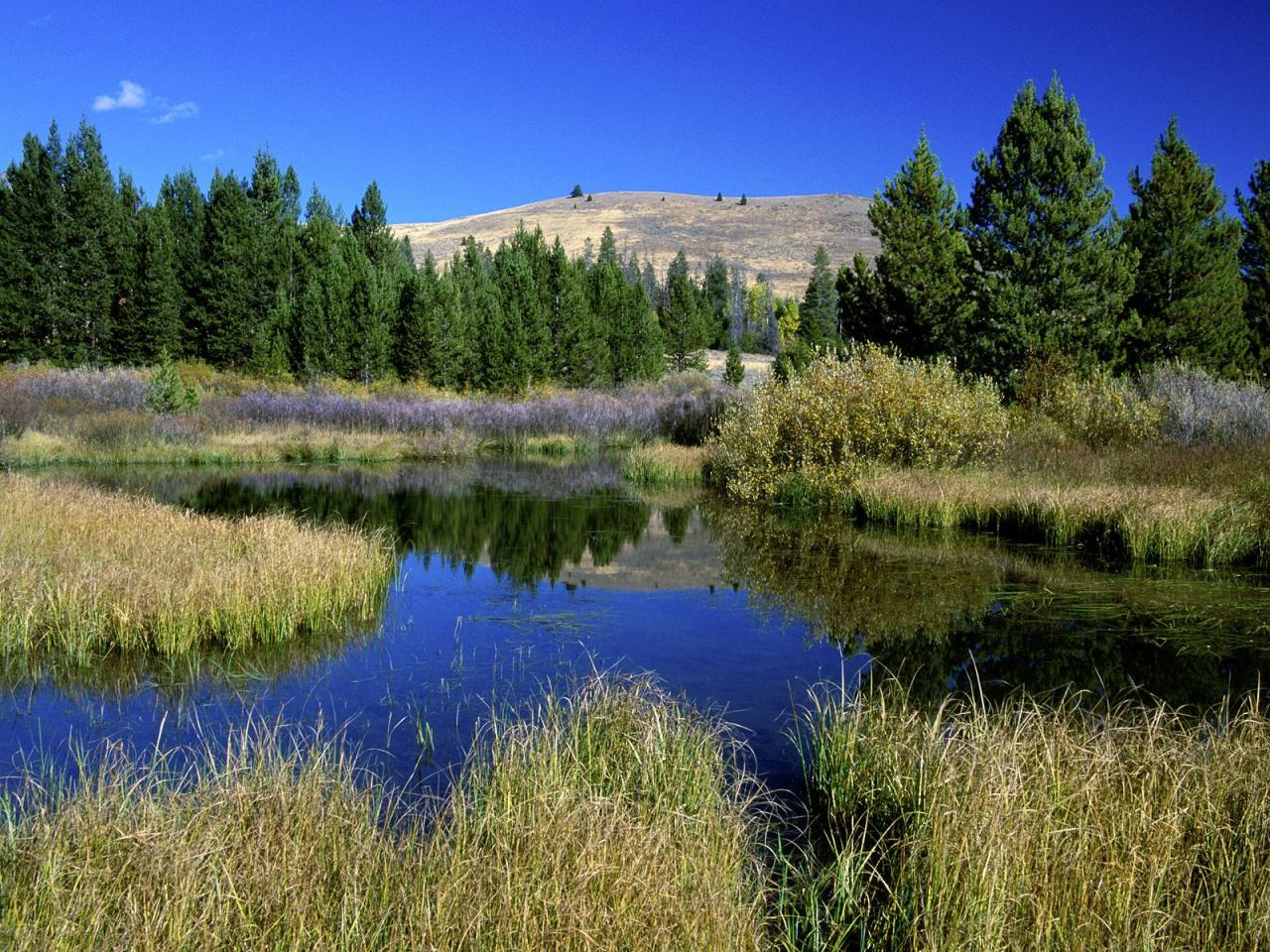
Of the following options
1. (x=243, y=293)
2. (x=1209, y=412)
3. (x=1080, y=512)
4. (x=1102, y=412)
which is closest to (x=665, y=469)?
(x=1102, y=412)

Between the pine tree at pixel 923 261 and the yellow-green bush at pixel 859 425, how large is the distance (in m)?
6.81

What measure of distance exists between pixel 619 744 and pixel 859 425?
1448 centimetres

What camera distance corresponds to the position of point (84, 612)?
8.52 m

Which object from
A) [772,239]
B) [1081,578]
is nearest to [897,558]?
[1081,578]

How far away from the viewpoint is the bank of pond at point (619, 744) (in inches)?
144

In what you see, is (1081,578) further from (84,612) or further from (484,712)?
(84,612)

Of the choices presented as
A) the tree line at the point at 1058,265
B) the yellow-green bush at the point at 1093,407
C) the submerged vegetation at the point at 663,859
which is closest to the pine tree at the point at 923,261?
the tree line at the point at 1058,265

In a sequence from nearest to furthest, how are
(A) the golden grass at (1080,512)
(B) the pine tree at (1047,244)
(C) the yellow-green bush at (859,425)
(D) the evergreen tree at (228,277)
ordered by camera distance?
(A) the golden grass at (1080,512)
(C) the yellow-green bush at (859,425)
(B) the pine tree at (1047,244)
(D) the evergreen tree at (228,277)

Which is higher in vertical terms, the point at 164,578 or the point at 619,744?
the point at 164,578

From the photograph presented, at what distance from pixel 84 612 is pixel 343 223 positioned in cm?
4535

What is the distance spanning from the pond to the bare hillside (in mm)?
100369

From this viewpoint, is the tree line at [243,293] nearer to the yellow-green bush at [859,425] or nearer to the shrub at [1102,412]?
the yellow-green bush at [859,425]

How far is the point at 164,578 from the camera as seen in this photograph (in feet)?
30.2

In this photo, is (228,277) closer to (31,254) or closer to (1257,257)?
(31,254)
